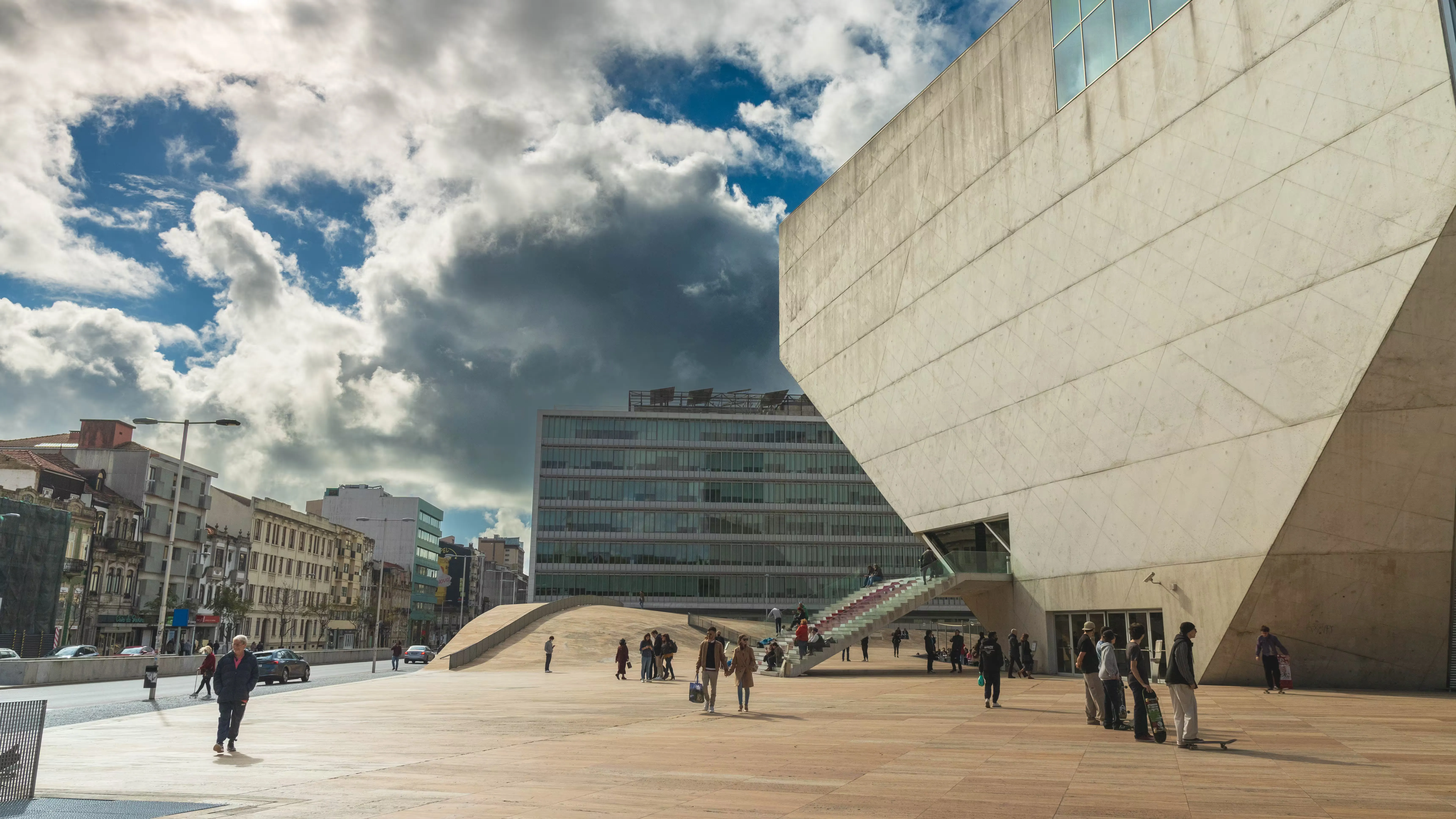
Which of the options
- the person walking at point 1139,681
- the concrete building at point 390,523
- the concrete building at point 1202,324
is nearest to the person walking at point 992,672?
the person walking at point 1139,681

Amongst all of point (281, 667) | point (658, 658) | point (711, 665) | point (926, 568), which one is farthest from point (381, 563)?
point (711, 665)

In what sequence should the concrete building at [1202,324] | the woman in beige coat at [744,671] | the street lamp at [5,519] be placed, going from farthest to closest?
the street lamp at [5,519]
the woman in beige coat at [744,671]
the concrete building at [1202,324]

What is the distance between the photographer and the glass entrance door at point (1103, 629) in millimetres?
26578

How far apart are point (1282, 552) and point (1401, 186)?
8412mm

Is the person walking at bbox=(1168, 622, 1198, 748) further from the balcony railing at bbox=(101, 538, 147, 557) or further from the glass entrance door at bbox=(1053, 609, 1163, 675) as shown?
the balcony railing at bbox=(101, 538, 147, 557)

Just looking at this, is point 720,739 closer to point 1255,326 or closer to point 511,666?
point 1255,326

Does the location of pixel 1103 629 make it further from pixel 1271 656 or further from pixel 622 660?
pixel 622 660

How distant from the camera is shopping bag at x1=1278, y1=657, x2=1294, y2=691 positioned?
21625 mm

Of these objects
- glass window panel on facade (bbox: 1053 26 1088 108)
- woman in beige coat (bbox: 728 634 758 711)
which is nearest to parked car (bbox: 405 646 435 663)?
woman in beige coat (bbox: 728 634 758 711)

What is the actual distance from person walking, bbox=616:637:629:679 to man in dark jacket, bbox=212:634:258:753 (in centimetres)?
1966

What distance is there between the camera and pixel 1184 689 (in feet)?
41.5

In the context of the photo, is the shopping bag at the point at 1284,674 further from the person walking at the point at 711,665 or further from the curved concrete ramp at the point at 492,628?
the curved concrete ramp at the point at 492,628

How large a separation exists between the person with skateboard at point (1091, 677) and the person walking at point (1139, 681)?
5.68ft

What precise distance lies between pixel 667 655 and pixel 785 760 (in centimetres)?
2214
